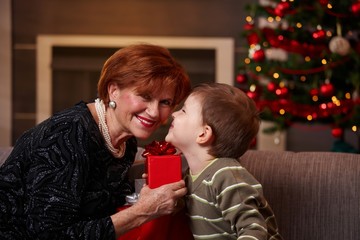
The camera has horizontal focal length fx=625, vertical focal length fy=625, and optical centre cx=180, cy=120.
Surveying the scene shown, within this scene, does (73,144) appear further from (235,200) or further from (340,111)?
(340,111)

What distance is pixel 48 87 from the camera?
4992 millimetres

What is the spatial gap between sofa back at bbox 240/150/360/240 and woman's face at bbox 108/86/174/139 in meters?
0.46

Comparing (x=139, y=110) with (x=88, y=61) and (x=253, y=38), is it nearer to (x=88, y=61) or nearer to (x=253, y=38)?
(x=253, y=38)

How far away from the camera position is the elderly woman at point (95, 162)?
1782 millimetres

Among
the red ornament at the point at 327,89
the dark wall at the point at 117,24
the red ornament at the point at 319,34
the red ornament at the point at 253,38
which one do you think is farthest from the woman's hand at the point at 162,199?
the dark wall at the point at 117,24

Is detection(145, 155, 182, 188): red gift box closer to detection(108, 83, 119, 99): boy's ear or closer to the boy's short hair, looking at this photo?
the boy's short hair

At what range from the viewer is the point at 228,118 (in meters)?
1.79

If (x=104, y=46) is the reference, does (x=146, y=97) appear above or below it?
below

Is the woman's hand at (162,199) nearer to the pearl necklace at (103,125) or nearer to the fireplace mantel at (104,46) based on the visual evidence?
the pearl necklace at (103,125)

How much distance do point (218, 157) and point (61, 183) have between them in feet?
1.52

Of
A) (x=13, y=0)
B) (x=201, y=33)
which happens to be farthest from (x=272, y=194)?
(x=13, y=0)

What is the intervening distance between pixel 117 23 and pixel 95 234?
3.34m

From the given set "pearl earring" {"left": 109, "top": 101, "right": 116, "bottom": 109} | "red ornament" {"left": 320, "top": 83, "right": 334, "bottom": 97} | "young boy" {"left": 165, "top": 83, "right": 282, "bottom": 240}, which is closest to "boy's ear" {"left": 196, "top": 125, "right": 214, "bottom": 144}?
"young boy" {"left": 165, "top": 83, "right": 282, "bottom": 240}

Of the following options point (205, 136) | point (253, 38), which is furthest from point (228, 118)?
point (253, 38)
